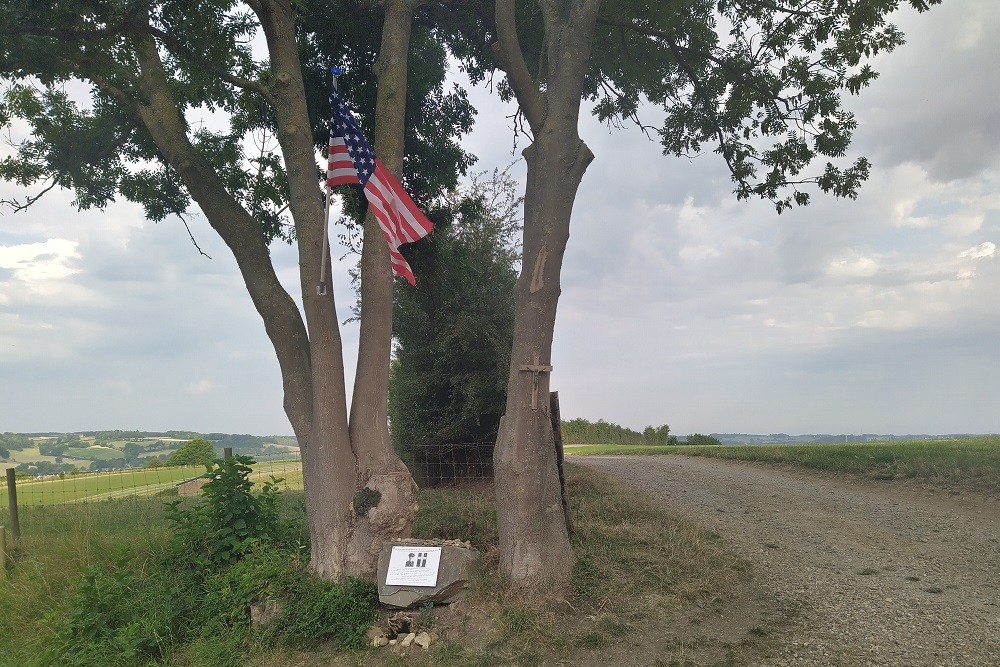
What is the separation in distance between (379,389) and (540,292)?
78.1 inches

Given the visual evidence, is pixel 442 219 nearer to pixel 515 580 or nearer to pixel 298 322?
pixel 298 322

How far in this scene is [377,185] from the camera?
271 inches

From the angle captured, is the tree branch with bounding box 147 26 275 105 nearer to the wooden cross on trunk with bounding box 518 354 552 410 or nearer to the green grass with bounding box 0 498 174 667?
the wooden cross on trunk with bounding box 518 354 552 410

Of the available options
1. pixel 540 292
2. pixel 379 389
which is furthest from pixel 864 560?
pixel 379 389

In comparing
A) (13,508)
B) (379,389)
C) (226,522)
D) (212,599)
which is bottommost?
(212,599)

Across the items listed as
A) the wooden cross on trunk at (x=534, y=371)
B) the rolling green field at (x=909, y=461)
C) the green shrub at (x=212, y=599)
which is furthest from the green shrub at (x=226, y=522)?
the rolling green field at (x=909, y=461)

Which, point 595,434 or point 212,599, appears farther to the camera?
point 595,434

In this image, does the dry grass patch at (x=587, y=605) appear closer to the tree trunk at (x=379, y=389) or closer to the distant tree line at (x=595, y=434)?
the tree trunk at (x=379, y=389)

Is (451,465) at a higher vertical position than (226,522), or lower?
higher

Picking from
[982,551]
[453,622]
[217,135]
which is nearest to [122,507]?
[217,135]

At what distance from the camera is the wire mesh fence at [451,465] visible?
1240 centimetres

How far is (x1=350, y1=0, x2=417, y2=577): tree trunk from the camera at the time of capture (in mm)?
6574

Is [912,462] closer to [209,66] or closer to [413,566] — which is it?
[413,566]

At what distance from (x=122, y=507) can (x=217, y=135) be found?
727 centimetres
